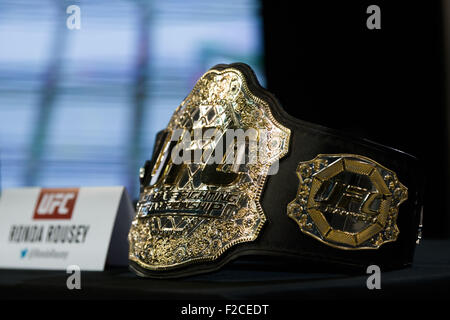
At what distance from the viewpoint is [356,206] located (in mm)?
715

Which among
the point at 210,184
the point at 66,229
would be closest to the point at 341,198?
the point at 210,184

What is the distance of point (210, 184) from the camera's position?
0.76m

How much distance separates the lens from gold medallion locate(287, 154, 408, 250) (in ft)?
2.33

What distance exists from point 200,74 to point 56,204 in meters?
1.28

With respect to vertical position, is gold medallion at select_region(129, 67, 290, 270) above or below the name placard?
above

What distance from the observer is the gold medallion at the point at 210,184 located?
0.73 m

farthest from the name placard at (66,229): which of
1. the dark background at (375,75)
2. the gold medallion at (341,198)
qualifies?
the dark background at (375,75)

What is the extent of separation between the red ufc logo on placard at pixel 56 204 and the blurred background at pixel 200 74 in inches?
41.2

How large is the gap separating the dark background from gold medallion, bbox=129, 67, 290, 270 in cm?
103

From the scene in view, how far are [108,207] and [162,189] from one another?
0.75 feet

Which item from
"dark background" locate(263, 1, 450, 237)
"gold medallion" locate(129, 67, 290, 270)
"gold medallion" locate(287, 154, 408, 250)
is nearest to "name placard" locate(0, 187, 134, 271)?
"gold medallion" locate(129, 67, 290, 270)

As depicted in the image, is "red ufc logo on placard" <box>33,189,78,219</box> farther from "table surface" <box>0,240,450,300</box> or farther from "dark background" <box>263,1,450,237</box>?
"dark background" <box>263,1,450,237</box>

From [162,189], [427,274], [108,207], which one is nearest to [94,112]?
[108,207]
